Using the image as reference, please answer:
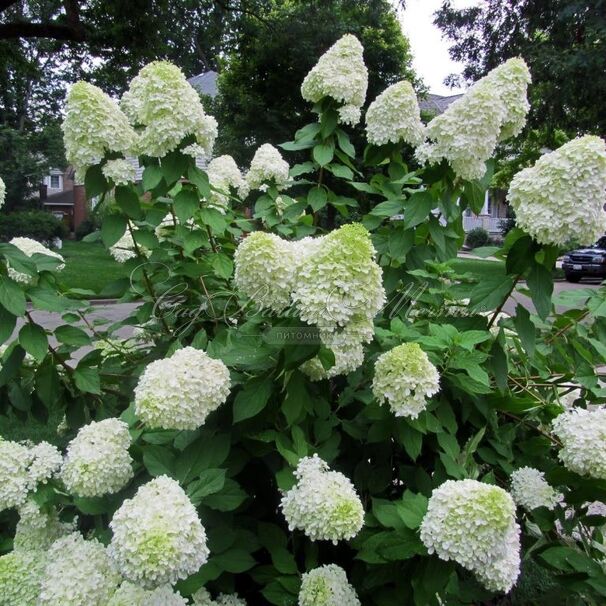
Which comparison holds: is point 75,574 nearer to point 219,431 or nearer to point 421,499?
point 219,431

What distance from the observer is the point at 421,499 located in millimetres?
1471

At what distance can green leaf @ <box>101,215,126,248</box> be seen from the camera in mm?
1962

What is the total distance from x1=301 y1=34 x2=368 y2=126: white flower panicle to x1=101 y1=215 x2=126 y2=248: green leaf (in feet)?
3.72

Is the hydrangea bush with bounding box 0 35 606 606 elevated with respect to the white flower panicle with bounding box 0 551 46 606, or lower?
elevated

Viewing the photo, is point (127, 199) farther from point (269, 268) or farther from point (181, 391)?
point (181, 391)

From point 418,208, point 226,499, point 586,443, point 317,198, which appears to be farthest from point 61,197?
point 586,443

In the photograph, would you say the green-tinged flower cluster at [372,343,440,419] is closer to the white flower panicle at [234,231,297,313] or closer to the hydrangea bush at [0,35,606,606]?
the hydrangea bush at [0,35,606,606]

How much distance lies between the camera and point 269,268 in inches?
57.2

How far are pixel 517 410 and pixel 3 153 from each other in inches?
1087

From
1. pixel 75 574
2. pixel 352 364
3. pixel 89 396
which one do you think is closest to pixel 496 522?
pixel 352 364

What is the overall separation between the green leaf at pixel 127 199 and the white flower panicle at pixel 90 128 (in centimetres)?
13

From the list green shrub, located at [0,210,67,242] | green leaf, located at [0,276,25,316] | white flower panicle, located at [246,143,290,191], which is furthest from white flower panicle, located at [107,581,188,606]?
green shrub, located at [0,210,67,242]

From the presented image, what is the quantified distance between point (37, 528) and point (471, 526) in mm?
1292

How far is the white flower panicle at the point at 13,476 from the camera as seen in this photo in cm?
162
